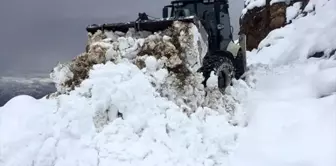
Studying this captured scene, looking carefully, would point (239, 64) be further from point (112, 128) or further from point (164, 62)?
point (112, 128)

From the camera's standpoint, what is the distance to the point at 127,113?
5535 millimetres

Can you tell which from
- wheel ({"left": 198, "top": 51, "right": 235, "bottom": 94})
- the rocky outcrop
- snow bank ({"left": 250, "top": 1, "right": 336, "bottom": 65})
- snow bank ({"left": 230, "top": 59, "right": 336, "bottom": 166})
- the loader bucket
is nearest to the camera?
snow bank ({"left": 230, "top": 59, "right": 336, "bottom": 166})

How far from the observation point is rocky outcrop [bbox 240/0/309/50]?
17109 millimetres

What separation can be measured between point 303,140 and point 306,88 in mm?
2150

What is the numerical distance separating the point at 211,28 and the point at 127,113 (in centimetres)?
390

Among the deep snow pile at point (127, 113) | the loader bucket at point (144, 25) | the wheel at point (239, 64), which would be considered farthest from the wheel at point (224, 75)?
the wheel at point (239, 64)

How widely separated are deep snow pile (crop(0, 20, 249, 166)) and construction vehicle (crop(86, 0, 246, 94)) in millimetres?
A: 201

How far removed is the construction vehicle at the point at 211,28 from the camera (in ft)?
23.6

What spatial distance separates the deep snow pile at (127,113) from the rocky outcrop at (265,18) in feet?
33.5

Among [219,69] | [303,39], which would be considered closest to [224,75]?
[219,69]

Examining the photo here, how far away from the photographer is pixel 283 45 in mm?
14500

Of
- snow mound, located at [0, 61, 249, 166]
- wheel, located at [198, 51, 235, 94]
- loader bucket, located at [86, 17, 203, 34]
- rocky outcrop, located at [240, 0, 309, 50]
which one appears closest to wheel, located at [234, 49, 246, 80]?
wheel, located at [198, 51, 235, 94]

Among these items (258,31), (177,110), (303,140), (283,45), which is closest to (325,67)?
(303,140)

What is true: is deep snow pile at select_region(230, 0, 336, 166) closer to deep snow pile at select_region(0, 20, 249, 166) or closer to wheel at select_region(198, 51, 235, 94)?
deep snow pile at select_region(0, 20, 249, 166)
